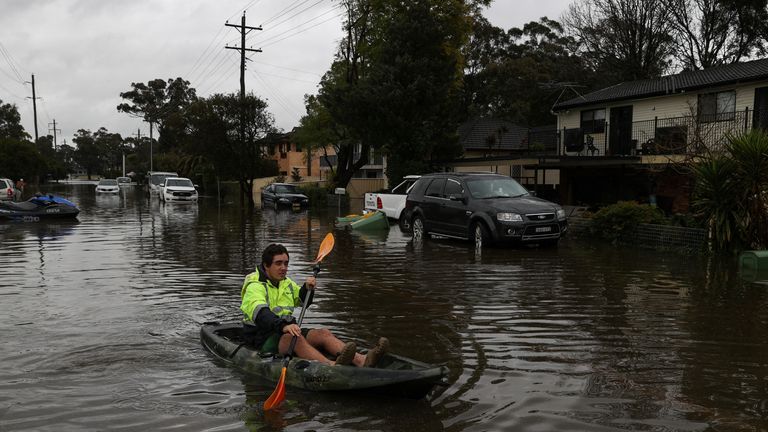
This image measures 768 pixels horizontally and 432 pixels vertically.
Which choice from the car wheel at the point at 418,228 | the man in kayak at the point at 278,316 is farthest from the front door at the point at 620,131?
the man in kayak at the point at 278,316

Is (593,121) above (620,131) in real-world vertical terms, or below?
above

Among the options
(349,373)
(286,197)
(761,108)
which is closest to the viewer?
(349,373)

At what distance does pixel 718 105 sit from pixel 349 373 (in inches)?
910

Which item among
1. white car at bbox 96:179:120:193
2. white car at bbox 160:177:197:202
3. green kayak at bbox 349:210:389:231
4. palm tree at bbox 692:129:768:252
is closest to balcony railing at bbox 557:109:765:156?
palm tree at bbox 692:129:768:252

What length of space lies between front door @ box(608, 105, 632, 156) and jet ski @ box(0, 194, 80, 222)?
21121mm

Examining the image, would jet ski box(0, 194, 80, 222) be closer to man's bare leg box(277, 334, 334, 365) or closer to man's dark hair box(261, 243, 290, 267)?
man's dark hair box(261, 243, 290, 267)

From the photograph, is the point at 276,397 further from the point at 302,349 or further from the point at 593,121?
the point at 593,121

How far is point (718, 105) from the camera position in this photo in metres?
24.0

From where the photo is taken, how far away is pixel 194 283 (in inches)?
424

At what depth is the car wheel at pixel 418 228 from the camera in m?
17.4

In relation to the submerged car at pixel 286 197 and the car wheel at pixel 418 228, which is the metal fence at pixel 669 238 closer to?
the car wheel at pixel 418 228

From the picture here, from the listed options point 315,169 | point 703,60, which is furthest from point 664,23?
point 315,169

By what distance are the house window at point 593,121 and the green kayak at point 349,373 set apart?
25.4 meters

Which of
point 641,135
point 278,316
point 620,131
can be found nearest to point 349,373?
point 278,316
